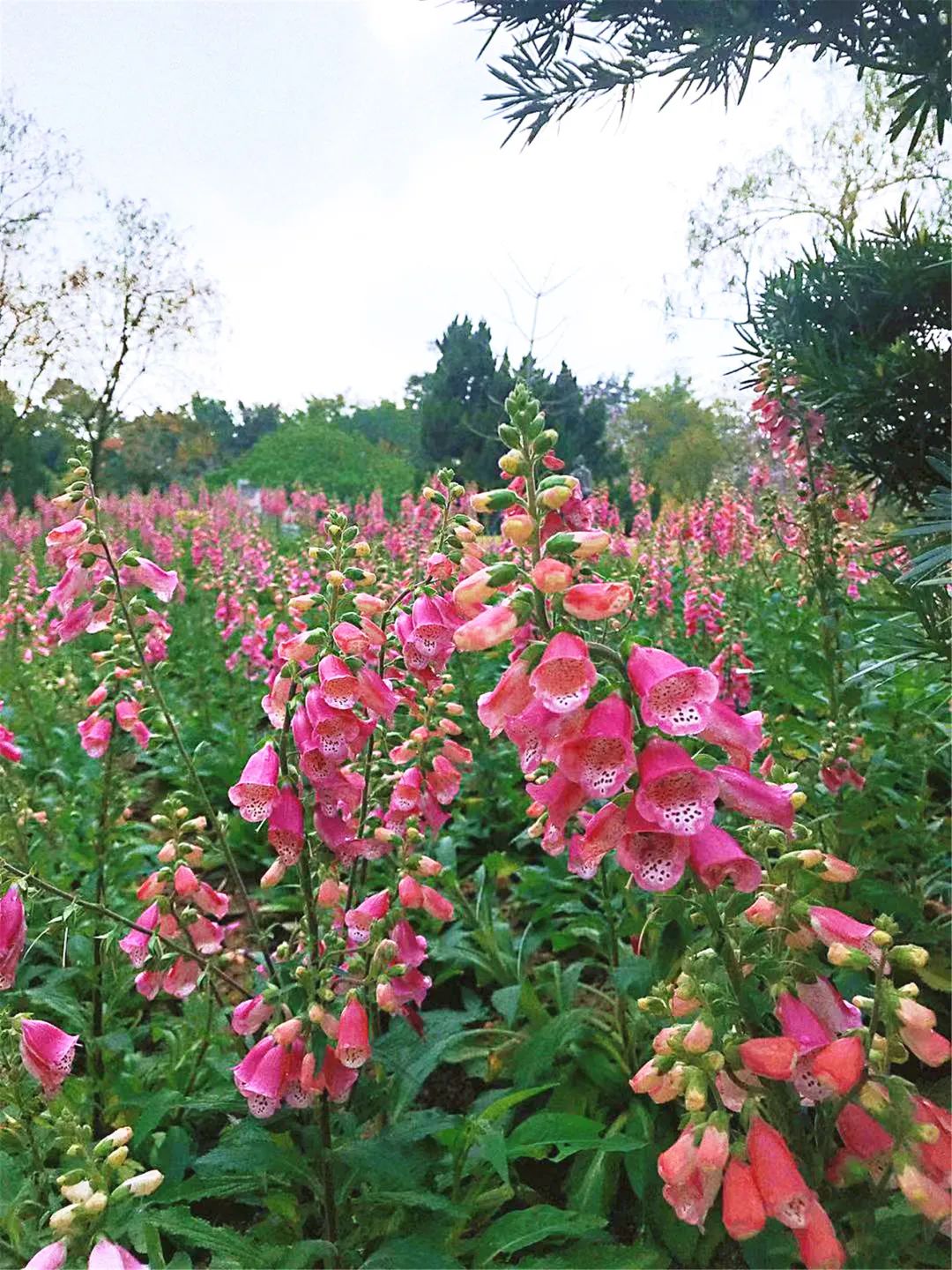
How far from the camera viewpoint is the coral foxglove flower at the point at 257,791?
1.57m

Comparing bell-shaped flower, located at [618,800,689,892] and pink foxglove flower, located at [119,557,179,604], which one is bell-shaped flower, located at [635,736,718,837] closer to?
bell-shaped flower, located at [618,800,689,892]

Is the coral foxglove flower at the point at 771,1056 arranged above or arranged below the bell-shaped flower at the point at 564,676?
below

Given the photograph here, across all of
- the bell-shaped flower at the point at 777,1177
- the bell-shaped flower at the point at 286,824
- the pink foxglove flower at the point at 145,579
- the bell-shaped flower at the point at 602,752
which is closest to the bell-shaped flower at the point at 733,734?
the bell-shaped flower at the point at 602,752

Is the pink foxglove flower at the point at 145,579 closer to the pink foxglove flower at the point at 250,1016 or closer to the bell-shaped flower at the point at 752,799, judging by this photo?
the pink foxglove flower at the point at 250,1016

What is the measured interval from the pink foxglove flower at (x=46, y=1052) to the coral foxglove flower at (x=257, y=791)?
53 cm

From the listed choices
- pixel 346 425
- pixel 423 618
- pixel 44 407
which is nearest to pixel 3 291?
pixel 44 407

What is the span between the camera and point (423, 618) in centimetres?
172

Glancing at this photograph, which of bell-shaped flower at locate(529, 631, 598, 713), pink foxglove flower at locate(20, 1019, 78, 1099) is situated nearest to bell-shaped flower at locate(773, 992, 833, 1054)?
bell-shaped flower at locate(529, 631, 598, 713)

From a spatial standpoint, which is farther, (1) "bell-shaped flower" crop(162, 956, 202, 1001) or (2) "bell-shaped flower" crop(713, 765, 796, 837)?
(1) "bell-shaped flower" crop(162, 956, 202, 1001)

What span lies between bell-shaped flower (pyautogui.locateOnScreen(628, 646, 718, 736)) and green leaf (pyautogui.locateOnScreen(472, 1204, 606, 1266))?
1.16 meters

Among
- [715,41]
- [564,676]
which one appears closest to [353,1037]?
[564,676]

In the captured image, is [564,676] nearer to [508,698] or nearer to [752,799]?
[508,698]

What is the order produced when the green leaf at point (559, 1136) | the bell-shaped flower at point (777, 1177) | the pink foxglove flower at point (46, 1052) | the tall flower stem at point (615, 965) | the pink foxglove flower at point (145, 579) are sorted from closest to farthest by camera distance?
the bell-shaped flower at point (777, 1177), the pink foxglove flower at point (46, 1052), the green leaf at point (559, 1136), the pink foxglove flower at point (145, 579), the tall flower stem at point (615, 965)

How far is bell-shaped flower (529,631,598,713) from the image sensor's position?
0.97 meters
